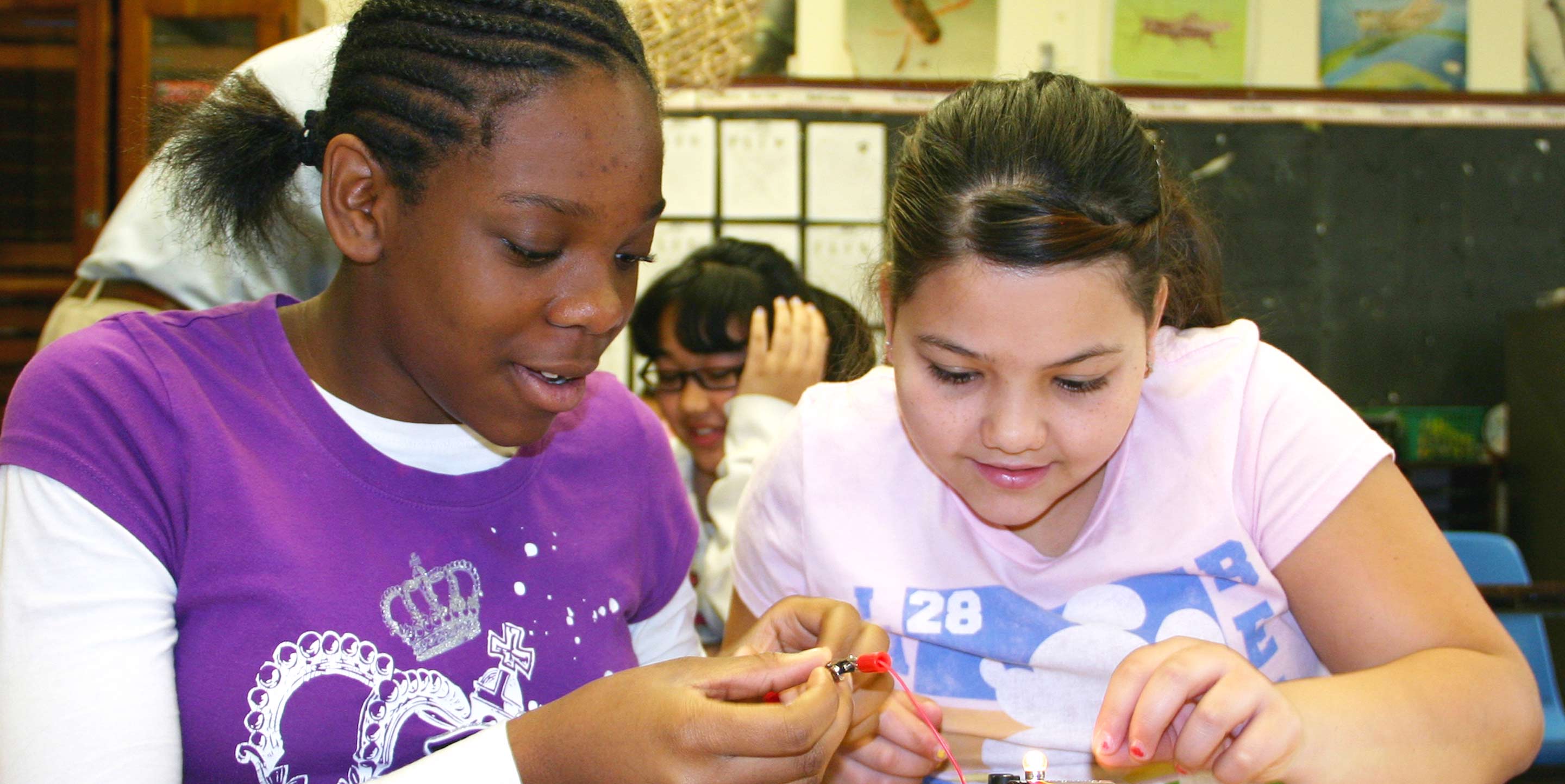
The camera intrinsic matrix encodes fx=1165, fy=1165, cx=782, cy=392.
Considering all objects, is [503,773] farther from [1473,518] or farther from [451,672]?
[1473,518]

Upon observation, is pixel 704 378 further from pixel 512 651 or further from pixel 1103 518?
pixel 512 651

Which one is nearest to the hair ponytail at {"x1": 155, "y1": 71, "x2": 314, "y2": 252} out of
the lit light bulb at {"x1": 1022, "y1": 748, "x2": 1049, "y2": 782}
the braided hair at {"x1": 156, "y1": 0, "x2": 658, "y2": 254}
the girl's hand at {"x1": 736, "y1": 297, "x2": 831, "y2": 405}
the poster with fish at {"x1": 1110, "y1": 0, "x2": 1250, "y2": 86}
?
the braided hair at {"x1": 156, "y1": 0, "x2": 658, "y2": 254}

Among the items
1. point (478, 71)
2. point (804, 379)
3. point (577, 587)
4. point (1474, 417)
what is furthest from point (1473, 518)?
point (478, 71)

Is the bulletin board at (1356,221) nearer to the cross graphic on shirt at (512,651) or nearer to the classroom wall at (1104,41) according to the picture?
the classroom wall at (1104,41)

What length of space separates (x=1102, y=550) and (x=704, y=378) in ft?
4.24

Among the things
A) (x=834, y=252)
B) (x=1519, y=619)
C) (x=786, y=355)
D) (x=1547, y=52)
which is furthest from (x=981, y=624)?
(x=1547, y=52)

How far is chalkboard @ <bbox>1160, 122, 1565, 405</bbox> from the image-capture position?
3371 millimetres

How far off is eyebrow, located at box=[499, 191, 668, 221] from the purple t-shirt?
0.85ft

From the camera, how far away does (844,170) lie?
10.9ft

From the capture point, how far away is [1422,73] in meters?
3.39

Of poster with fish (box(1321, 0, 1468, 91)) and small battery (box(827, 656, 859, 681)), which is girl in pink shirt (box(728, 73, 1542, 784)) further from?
poster with fish (box(1321, 0, 1468, 91))

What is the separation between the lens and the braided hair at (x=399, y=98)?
2.95 feet

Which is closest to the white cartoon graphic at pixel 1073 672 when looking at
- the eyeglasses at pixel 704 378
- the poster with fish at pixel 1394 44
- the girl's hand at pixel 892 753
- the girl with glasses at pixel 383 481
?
the girl's hand at pixel 892 753

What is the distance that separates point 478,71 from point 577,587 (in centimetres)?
46
